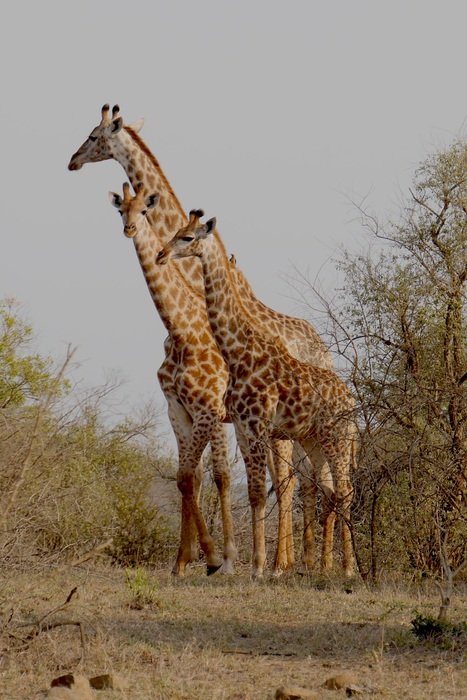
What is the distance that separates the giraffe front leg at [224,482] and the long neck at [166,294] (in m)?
1.07

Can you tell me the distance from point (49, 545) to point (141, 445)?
5189 millimetres

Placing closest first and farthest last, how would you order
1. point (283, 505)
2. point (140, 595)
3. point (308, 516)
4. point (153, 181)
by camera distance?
point (140, 595) < point (283, 505) < point (308, 516) < point (153, 181)

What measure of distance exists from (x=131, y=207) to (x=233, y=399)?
2.15m

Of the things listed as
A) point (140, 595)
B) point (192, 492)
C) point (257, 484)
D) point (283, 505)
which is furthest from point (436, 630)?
point (192, 492)

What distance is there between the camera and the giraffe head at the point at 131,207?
41.2 feet

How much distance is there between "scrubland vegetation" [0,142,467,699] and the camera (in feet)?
24.8

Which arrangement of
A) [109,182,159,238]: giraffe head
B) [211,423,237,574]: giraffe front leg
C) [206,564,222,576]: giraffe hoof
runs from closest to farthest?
1. [211,423,237,574]: giraffe front leg
2. [206,564,222,576]: giraffe hoof
3. [109,182,159,238]: giraffe head

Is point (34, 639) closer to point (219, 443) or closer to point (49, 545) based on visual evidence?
point (219, 443)

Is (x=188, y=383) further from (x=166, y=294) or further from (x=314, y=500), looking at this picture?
(x=314, y=500)

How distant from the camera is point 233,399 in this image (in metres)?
12.0

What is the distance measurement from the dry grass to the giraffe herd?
4.78ft

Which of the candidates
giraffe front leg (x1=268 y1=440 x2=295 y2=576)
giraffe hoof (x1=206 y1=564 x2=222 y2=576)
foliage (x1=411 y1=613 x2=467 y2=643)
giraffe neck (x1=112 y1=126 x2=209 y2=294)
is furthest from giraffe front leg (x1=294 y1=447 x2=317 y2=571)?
foliage (x1=411 y1=613 x2=467 y2=643)

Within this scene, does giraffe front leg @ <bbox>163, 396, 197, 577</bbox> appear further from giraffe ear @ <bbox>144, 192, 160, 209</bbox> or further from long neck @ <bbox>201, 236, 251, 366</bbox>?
giraffe ear @ <bbox>144, 192, 160, 209</bbox>

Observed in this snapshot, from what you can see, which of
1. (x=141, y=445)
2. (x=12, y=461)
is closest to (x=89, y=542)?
(x=141, y=445)
